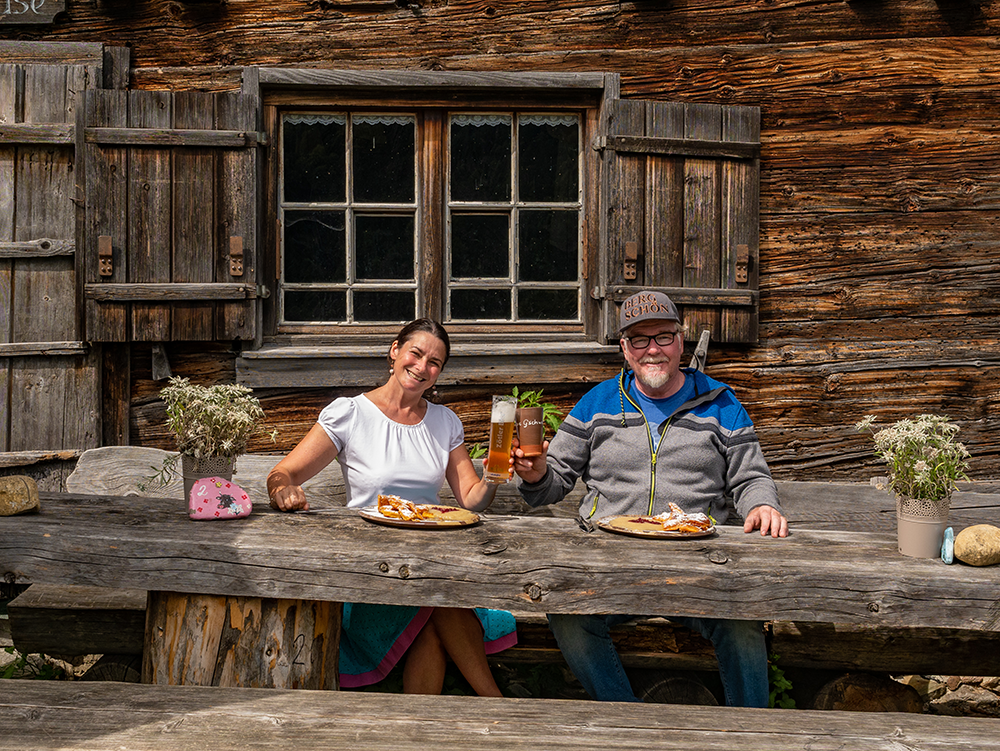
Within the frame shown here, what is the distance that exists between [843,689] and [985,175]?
3.03 metres

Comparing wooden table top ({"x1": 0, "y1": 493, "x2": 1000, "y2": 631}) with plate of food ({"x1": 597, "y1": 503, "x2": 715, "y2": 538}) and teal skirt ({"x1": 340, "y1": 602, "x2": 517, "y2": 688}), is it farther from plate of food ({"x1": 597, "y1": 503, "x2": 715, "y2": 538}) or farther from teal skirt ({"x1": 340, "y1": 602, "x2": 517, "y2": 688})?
teal skirt ({"x1": 340, "y1": 602, "x2": 517, "y2": 688})

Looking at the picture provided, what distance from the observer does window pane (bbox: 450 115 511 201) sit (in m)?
4.68

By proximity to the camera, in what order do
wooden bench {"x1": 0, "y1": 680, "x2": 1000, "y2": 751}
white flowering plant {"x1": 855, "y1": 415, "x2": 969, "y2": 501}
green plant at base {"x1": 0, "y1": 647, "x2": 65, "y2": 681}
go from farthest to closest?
green plant at base {"x1": 0, "y1": 647, "x2": 65, "y2": 681}
white flowering plant {"x1": 855, "y1": 415, "x2": 969, "y2": 501}
wooden bench {"x1": 0, "y1": 680, "x2": 1000, "y2": 751}

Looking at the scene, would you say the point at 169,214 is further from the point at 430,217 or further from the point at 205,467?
the point at 205,467

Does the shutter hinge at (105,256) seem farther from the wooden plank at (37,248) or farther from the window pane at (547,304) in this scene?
the window pane at (547,304)

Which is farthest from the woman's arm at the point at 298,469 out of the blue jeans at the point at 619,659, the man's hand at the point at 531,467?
the blue jeans at the point at 619,659

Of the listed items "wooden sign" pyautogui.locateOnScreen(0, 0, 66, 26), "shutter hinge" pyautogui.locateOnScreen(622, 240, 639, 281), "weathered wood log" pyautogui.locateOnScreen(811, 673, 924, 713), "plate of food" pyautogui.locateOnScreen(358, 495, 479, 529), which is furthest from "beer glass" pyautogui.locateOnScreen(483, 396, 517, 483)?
"wooden sign" pyautogui.locateOnScreen(0, 0, 66, 26)

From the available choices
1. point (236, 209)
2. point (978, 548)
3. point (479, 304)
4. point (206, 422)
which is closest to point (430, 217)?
point (479, 304)

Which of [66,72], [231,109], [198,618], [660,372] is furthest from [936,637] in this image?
[66,72]

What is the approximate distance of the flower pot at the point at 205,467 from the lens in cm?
252

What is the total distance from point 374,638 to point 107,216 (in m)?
2.68

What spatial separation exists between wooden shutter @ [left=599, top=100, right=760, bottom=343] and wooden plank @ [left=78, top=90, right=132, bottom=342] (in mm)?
2332

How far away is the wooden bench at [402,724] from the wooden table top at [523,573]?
239 mm

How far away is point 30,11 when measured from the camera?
4363 mm
